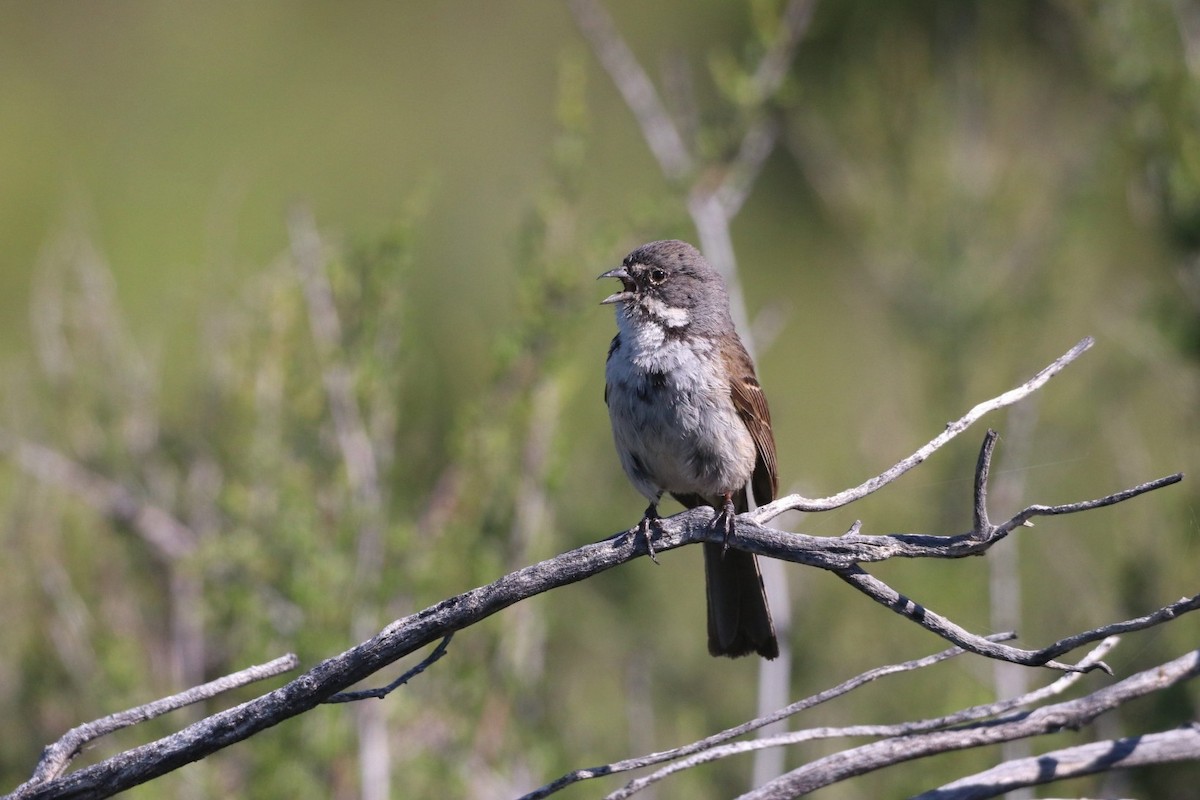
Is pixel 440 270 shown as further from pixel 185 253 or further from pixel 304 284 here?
pixel 304 284

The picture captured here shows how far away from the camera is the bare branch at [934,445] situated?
7.99 ft

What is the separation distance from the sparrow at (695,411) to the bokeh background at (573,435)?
2.49 ft

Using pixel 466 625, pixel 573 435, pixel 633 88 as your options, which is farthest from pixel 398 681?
pixel 573 435

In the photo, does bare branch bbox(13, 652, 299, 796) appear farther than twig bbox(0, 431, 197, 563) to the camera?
No

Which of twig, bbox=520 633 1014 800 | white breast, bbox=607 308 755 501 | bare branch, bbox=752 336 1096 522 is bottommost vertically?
twig, bbox=520 633 1014 800

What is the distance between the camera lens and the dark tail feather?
Result: 3988 millimetres

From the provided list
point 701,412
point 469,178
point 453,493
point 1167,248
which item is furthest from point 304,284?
point 469,178

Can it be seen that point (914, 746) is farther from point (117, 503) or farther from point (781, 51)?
point (117, 503)

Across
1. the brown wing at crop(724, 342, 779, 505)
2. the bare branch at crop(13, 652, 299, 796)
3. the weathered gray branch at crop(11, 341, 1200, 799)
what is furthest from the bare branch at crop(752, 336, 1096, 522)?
the brown wing at crop(724, 342, 779, 505)

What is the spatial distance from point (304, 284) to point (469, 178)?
621cm

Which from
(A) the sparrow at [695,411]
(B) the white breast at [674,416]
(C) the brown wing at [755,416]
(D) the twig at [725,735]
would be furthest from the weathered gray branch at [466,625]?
(C) the brown wing at [755,416]

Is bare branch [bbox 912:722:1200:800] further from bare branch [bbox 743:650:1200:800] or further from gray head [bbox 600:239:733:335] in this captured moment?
gray head [bbox 600:239:733:335]

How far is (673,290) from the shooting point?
4.40 m

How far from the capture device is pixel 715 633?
4031 mm
